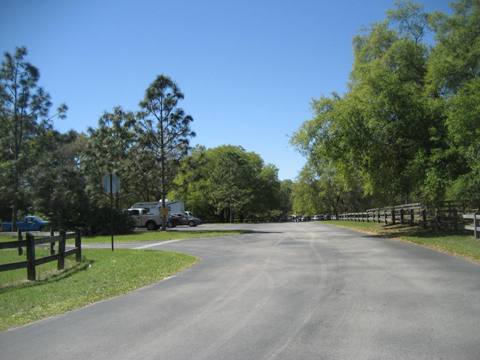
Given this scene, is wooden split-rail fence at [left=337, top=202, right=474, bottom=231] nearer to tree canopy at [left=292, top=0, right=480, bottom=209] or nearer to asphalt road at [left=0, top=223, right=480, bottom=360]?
tree canopy at [left=292, top=0, right=480, bottom=209]

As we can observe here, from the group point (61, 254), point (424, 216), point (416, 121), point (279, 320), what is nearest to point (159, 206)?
point (424, 216)

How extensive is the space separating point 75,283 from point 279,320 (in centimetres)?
620

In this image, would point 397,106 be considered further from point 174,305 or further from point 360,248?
point 174,305

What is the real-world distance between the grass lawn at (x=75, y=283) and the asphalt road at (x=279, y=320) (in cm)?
58

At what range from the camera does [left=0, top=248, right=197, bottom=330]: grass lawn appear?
8406 mm

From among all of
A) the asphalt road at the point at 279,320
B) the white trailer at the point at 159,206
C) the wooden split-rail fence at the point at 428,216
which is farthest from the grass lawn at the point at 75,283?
the white trailer at the point at 159,206

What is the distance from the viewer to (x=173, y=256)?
16516mm

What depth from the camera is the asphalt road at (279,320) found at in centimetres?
554

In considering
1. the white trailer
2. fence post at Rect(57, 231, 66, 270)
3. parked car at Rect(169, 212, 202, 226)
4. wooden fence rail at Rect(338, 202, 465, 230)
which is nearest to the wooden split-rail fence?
wooden fence rail at Rect(338, 202, 465, 230)

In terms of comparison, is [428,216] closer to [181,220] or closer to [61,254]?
[61,254]

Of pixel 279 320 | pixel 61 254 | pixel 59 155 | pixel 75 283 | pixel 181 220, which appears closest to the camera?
pixel 279 320

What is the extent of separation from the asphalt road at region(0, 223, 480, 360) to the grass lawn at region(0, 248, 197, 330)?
583mm

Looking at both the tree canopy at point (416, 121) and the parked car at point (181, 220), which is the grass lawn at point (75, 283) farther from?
the parked car at point (181, 220)

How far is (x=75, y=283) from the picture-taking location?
11.2 meters
